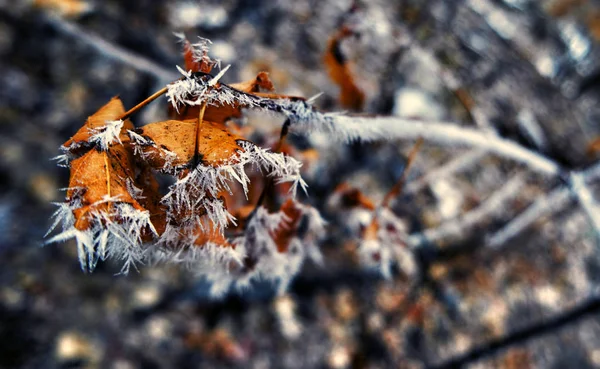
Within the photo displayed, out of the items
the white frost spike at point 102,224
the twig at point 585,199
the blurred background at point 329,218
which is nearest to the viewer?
the white frost spike at point 102,224

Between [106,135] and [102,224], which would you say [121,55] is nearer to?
[106,135]

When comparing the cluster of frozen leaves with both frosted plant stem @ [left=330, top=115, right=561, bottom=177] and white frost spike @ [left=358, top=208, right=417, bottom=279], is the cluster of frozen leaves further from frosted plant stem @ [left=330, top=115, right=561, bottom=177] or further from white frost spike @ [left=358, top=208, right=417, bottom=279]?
white frost spike @ [left=358, top=208, right=417, bottom=279]

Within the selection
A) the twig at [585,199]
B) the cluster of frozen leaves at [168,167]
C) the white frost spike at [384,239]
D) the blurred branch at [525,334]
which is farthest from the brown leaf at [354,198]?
the blurred branch at [525,334]

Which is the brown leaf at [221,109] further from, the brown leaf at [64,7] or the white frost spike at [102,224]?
the brown leaf at [64,7]

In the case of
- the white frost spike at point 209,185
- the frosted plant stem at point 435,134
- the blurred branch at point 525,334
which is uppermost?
the frosted plant stem at point 435,134

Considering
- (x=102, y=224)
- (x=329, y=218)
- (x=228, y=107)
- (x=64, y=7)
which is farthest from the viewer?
(x=64, y=7)

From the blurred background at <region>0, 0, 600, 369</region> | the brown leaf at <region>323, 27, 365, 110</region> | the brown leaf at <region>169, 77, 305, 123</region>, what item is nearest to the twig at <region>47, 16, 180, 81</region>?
the blurred background at <region>0, 0, 600, 369</region>

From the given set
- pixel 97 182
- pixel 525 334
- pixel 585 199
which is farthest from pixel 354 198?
pixel 525 334
